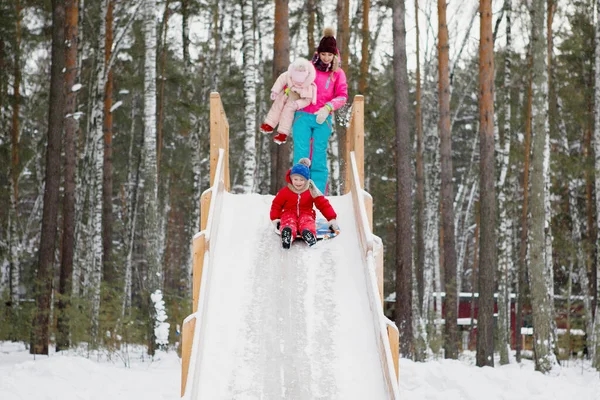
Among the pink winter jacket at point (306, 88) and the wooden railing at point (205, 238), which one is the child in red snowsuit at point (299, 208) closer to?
the wooden railing at point (205, 238)

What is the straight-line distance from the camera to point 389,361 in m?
5.48

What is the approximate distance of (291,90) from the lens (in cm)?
893

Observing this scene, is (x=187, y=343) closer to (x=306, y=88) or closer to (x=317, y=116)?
(x=317, y=116)

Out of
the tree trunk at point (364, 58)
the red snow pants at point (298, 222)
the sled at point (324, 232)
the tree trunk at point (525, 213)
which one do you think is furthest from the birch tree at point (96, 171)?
the tree trunk at point (525, 213)

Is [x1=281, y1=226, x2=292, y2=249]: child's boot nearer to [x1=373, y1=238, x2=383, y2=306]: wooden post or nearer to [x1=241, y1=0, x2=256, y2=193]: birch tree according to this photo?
[x1=373, y1=238, x2=383, y2=306]: wooden post

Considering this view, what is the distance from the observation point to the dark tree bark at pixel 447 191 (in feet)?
52.2

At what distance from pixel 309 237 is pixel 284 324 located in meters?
1.43

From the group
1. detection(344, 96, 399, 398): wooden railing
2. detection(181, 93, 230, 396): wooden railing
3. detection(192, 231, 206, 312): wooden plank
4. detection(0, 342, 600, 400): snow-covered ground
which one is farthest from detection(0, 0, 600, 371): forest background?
detection(192, 231, 206, 312): wooden plank

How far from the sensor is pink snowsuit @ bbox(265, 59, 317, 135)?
28.8 feet

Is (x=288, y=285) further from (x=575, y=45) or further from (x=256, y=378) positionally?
(x=575, y=45)

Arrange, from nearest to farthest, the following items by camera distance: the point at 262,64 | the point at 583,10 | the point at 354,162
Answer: the point at 354,162, the point at 583,10, the point at 262,64

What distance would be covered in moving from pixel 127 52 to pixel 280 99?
12592mm

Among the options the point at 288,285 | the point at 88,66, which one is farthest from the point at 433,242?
the point at 288,285

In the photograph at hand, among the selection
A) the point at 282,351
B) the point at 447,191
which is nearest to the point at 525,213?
the point at 447,191
